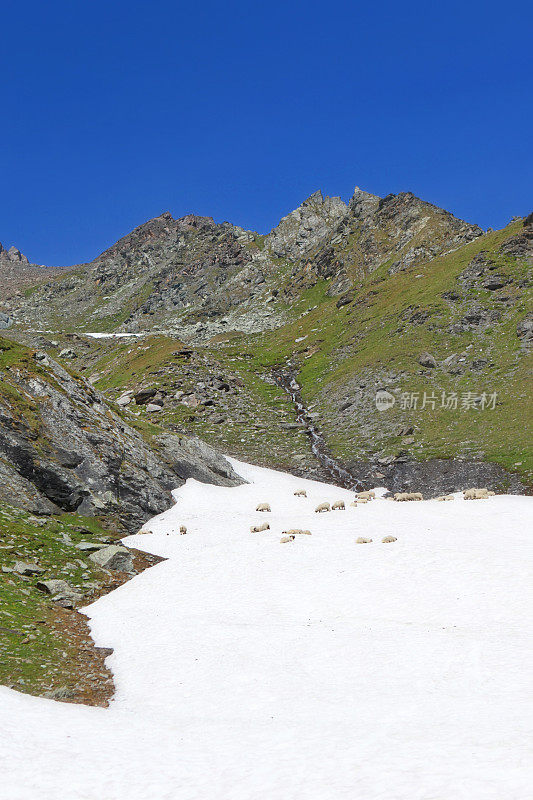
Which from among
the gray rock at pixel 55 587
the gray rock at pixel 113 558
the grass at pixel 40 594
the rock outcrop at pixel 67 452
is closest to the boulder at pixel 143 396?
the rock outcrop at pixel 67 452

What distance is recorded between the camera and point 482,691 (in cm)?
1389

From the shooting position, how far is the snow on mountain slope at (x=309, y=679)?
9680mm

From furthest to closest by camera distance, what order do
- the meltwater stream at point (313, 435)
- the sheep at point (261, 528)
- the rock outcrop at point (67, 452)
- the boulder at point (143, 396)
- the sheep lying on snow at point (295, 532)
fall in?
the boulder at point (143, 396)
the meltwater stream at point (313, 435)
the sheep at point (261, 528)
the rock outcrop at point (67, 452)
the sheep lying on snow at point (295, 532)

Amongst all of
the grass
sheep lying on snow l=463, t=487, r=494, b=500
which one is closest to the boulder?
the grass

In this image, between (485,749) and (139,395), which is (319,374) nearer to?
(139,395)

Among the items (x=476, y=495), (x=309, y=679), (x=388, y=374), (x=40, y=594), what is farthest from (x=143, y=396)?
(x=309, y=679)

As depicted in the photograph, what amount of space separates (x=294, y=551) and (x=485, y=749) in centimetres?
1925

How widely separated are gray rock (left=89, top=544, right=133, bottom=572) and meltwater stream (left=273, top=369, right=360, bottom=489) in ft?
114

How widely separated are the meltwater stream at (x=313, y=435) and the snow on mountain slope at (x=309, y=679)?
93.0ft

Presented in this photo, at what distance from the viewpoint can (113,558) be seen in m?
28.7

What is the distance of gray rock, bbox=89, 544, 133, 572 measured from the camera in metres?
28.4

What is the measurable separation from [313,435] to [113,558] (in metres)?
50.5

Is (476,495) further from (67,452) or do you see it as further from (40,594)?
(40,594)

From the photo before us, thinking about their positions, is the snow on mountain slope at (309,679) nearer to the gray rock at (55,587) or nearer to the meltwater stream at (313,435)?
the gray rock at (55,587)
